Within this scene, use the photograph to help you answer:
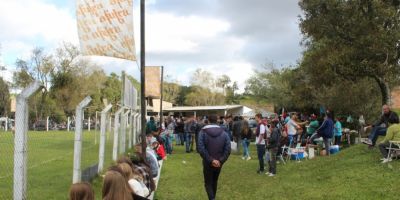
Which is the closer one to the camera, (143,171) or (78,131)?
(143,171)

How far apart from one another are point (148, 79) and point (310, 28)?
1197 centimetres

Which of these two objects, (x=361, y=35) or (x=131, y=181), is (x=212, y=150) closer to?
(x=131, y=181)

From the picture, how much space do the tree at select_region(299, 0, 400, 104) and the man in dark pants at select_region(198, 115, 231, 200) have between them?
42.3ft

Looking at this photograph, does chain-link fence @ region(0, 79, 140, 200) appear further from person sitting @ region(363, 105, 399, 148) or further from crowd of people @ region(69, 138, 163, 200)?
person sitting @ region(363, 105, 399, 148)

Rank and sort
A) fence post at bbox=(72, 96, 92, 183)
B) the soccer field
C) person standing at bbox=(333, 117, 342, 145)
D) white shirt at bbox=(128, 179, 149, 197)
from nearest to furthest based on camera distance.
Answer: white shirt at bbox=(128, 179, 149, 197) < fence post at bbox=(72, 96, 92, 183) < the soccer field < person standing at bbox=(333, 117, 342, 145)

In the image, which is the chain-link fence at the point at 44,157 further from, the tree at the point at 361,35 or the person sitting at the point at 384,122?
the tree at the point at 361,35

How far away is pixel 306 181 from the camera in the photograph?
43.3ft

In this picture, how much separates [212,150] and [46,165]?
24.5ft

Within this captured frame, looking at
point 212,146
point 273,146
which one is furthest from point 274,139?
point 212,146

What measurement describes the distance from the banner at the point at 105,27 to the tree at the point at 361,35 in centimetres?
1465

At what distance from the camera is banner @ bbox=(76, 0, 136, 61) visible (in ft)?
26.3

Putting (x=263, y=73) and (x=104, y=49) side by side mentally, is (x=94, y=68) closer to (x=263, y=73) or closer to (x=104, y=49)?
(x=263, y=73)

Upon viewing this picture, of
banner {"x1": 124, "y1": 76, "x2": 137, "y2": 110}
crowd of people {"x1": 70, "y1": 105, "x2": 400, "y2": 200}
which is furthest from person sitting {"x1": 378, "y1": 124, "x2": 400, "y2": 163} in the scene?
banner {"x1": 124, "y1": 76, "x2": 137, "y2": 110}

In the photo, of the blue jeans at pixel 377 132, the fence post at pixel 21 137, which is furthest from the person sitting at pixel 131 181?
the blue jeans at pixel 377 132
